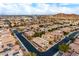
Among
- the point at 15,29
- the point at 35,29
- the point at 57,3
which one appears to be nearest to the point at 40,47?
the point at 35,29

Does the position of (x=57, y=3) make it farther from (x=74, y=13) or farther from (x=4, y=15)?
(x=4, y=15)

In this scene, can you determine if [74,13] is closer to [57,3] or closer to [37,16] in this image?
[57,3]

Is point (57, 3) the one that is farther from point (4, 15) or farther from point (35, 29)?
point (4, 15)

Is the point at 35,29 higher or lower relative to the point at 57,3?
lower

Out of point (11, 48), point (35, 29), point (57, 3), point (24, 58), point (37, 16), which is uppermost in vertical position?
point (57, 3)

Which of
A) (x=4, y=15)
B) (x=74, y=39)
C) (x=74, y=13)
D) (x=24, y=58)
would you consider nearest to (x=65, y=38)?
(x=74, y=39)

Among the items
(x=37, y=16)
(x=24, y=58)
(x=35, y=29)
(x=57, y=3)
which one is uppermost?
(x=57, y=3)

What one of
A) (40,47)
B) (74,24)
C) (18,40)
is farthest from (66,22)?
(18,40)

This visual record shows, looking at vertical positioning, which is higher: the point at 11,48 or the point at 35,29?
the point at 35,29
